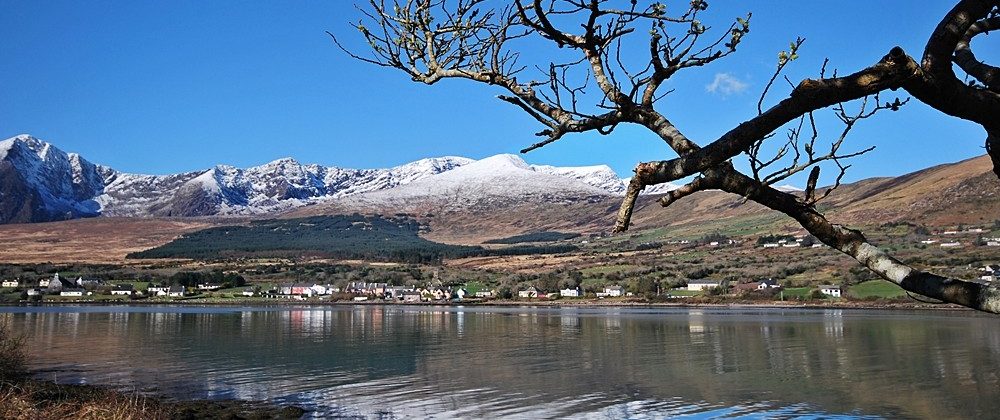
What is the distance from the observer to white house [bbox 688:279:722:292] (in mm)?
134200

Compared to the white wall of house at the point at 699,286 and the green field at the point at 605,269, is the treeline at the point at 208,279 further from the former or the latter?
the white wall of house at the point at 699,286

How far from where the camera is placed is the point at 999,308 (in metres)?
5.00

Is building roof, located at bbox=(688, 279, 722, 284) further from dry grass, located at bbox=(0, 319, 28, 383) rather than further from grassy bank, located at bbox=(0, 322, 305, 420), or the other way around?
dry grass, located at bbox=(0, 319, 28, 383)

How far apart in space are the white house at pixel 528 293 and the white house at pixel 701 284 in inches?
1119

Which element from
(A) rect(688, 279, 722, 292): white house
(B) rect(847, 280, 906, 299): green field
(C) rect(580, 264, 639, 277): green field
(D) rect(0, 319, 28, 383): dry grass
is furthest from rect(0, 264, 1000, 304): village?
(D) rect(0, 319, 28, 383): dry grass

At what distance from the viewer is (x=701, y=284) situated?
138m

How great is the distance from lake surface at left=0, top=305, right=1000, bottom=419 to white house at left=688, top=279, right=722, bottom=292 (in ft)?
238

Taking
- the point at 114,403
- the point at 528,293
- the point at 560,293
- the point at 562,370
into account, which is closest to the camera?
the point at 114,403

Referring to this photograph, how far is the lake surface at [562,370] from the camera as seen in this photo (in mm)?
25766

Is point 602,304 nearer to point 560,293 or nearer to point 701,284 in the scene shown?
point 701,284

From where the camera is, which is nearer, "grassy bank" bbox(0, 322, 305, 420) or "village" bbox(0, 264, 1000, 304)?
"grassy bank" bbox(0, 322, 305, 420)

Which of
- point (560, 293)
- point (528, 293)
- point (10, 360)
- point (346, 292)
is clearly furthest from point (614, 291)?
point (10, 360)

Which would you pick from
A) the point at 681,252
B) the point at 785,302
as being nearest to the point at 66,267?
the point at 681,252

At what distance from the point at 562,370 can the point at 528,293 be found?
119172 mm
